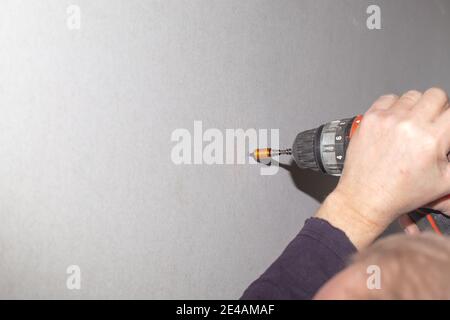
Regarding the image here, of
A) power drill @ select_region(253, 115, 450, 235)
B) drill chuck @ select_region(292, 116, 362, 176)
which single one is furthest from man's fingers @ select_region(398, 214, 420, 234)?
drill chuck @ select_region(292, 116, 362, 176)

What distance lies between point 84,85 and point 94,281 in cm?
24

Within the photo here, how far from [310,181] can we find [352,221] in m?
0.33

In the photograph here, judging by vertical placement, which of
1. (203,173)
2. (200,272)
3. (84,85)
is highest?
(84,85)

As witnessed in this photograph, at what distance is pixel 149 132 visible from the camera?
604 millimetres

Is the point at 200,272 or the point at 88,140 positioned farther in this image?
the point at 200,272

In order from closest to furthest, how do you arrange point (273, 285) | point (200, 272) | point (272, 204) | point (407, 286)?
point (407, 286)
point (273, 285)
point (200, 272)
point (272, 204)

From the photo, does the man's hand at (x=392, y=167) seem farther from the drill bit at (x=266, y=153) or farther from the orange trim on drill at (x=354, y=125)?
the drill bit at (x=266, y=153)

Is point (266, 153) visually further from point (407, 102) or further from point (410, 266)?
point (410, 266)

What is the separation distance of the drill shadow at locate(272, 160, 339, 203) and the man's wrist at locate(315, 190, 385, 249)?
0.25 meters

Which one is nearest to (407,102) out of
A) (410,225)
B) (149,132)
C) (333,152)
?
(333,152)

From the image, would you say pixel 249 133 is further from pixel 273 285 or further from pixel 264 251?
pixel 273 285

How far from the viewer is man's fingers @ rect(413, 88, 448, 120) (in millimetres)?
500
